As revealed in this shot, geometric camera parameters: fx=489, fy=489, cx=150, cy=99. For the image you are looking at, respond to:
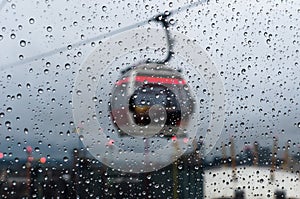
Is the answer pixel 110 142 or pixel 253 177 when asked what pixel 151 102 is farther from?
pixel 253 177

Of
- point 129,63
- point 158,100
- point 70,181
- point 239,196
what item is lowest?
point 239,196

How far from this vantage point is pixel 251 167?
5.02ft

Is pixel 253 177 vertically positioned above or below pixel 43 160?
below

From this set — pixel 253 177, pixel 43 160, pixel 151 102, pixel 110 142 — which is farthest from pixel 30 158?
pixel 253 177

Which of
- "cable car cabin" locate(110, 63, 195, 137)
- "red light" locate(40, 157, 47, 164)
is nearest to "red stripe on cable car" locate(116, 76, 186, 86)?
"cable car cabin" locate(110, 63, 195, 137)

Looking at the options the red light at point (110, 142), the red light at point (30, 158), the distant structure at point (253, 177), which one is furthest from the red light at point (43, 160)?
the distant structure at point (253, 177)

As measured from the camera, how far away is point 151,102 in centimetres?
148

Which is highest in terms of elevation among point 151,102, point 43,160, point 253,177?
point 151,102

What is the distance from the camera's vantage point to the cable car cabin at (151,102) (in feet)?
4.77

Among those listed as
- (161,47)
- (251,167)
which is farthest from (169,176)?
(161,47)

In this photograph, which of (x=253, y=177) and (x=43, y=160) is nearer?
(x=43, y=160)

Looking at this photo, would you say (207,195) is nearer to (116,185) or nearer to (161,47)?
(116,185)

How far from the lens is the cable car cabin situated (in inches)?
57.3

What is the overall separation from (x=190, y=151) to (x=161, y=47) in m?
0.33
